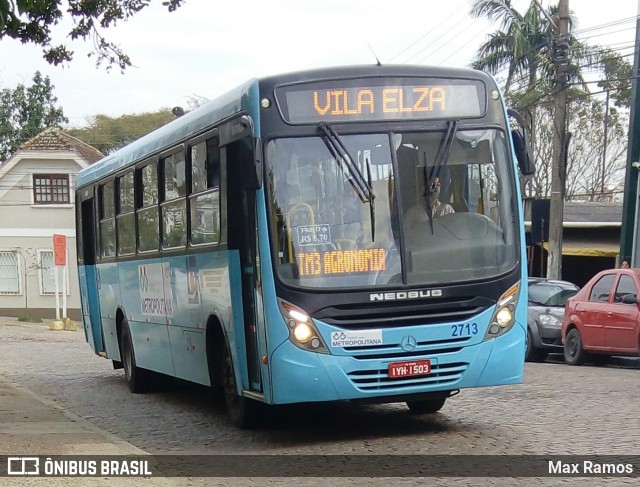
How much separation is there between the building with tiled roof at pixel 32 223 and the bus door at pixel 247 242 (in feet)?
135

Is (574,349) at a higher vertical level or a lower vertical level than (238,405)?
lower

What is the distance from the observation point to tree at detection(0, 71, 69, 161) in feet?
215

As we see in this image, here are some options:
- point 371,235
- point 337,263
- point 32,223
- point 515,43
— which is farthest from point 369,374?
point 32,223

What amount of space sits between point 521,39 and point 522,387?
25.8 m

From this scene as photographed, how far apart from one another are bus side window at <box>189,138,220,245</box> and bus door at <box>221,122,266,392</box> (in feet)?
1.46

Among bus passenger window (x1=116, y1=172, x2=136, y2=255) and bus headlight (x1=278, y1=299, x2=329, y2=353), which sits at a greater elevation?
bus passenger window (x1=116, y1=172, x2=136, y2=255)

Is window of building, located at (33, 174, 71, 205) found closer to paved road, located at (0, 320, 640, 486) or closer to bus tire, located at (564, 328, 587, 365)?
paved road, located at (0, 320, 640, 486)

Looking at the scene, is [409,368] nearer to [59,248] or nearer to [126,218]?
[126,218]

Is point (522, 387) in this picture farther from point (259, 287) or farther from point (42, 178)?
point (42, 178)

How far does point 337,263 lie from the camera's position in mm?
9734

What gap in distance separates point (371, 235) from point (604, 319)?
10190 millimetres

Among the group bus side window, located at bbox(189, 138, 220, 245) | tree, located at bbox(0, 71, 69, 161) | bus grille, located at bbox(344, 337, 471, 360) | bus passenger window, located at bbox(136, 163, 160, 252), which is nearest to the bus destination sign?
bus side window, located at bbox(189, 138, 220, 245)

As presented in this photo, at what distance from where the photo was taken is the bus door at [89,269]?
18047 mm

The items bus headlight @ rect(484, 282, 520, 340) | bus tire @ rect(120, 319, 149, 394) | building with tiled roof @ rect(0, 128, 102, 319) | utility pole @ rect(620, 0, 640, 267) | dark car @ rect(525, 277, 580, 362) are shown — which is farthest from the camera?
building with tiled roof @ rect(0, 128, 102, 319)
